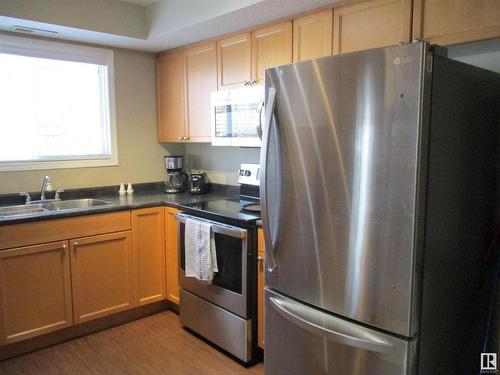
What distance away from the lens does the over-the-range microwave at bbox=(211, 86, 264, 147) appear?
2617 mm

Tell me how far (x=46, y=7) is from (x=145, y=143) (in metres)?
1.36

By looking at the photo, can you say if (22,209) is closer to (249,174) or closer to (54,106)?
(54,106)

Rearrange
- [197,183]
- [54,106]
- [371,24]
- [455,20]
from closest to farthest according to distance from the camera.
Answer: [455,20] < [371,24] < [54,106] < [197,183]

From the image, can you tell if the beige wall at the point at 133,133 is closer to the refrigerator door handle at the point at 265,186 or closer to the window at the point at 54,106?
the window at the point at 54,106

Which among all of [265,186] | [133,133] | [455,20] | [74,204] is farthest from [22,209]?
[455,20]

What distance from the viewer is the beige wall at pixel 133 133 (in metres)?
3.41

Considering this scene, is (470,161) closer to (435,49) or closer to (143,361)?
(435,49)

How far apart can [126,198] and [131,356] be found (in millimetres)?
1253

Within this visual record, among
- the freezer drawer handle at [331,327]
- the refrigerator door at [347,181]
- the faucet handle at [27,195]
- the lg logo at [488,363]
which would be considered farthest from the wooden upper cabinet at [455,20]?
the faucet handle at [27,195]

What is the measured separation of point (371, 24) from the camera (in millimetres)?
2061

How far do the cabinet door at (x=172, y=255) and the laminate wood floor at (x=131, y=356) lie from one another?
0.29m

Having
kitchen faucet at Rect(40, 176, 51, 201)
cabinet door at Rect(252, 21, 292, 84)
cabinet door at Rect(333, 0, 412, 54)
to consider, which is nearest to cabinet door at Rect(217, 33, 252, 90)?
cabinet door at Rect(252, 21, 292, 84)

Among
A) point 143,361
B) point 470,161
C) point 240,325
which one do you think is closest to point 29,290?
point 143,361

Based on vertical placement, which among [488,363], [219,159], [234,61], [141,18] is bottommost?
[488,363]
